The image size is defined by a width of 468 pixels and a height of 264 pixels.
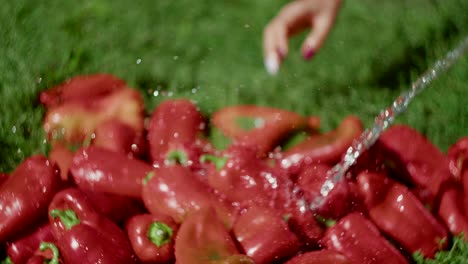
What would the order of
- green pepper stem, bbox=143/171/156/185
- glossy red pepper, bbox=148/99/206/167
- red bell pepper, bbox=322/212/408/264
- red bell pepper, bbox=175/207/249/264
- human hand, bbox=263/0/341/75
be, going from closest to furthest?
1. red bell pepper, bbox=175/207/249/264
2. red bell pepper, bbox=322/212/408/264
3. green pepper stem, bbox=143/171/156/185
4. glossy red pepper, bbox=148/99/206/167
5. human hand, bbox=263/0/341/75

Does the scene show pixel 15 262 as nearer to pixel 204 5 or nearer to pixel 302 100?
pixel 302 100

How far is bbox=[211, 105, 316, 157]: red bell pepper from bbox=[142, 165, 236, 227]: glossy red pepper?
0.24m

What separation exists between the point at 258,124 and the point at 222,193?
0.97ft

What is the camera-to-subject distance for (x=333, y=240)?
1.45 metres

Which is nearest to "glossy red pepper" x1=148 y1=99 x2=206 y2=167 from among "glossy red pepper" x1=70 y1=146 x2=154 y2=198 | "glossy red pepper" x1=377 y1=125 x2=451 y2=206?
"glossy red pepper" x1=70 y1=146 x2=154 y2=198

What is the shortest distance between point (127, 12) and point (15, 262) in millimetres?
1131

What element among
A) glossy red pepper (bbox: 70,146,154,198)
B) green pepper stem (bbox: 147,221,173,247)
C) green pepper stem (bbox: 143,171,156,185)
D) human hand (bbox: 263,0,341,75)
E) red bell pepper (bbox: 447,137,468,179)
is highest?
human hand (bbox: 263,0,341,75)

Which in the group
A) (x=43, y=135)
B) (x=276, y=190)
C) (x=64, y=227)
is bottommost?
(x=43, y=135)

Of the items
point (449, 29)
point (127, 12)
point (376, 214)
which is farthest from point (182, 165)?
point (449, 29)

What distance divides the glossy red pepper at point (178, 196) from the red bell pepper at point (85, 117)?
307 mm

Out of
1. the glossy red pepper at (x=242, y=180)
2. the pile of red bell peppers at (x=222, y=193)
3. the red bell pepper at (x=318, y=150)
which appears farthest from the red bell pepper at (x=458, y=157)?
the glossy red pepper at (x=242, y=180)

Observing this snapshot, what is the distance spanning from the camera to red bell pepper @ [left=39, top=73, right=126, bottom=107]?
189 centimetres

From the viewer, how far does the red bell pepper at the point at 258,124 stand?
5.66 feet

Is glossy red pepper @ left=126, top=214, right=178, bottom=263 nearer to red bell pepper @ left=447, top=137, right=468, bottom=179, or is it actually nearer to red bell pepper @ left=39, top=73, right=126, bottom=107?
red bell pepper @ left=39, top=73, right=126, bottom=107
